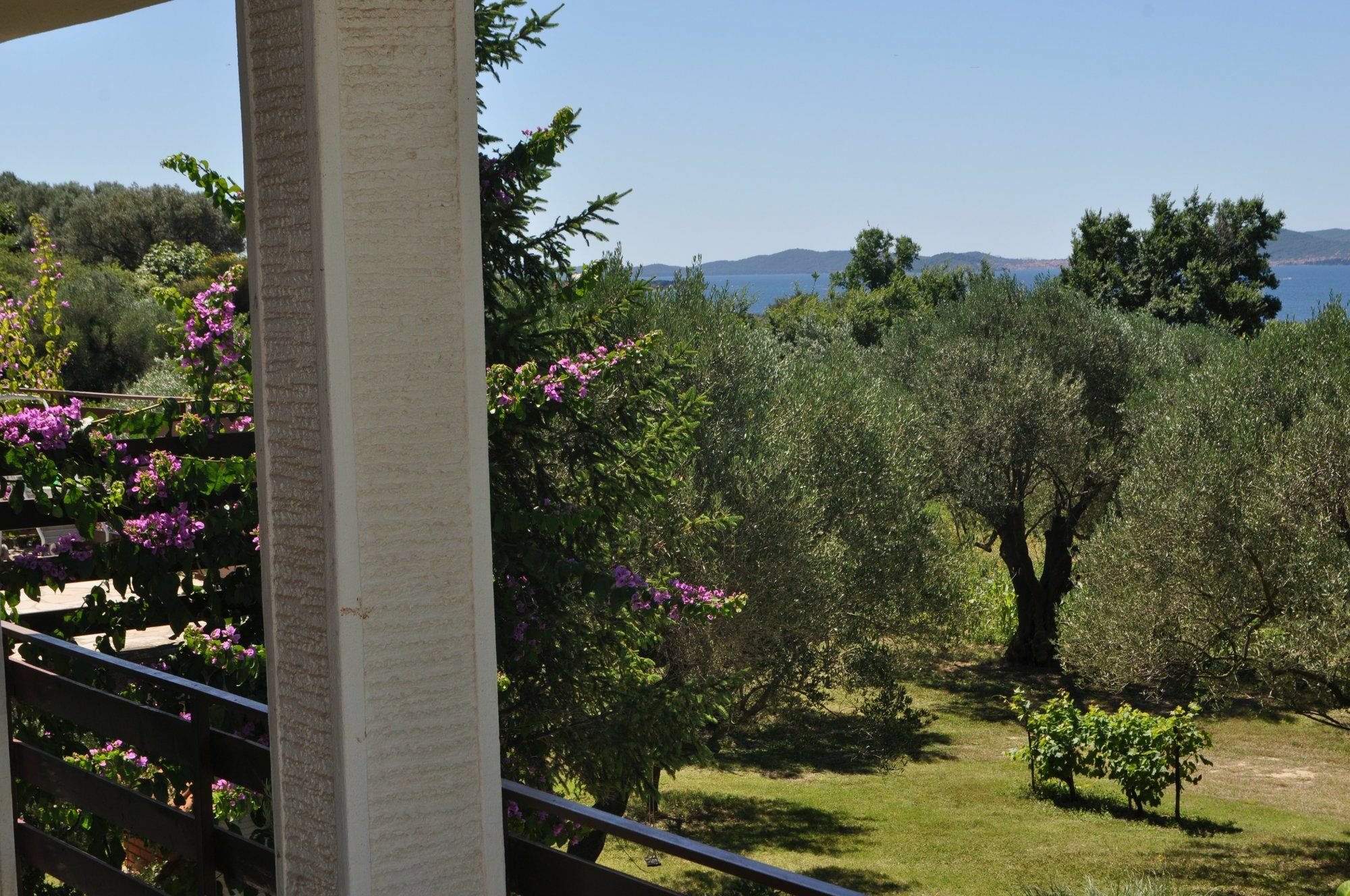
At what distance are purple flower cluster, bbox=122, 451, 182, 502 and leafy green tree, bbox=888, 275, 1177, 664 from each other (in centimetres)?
1308

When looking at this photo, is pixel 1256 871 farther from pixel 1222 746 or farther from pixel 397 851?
pixel 397 851

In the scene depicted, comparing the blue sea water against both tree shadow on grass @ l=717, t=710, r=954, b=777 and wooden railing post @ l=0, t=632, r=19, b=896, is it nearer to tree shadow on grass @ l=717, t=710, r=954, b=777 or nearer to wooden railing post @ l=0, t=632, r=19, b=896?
tree shadow on grass @ l=717, t=710, r=954, b=777

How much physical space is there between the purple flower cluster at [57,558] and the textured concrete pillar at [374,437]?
2.70m

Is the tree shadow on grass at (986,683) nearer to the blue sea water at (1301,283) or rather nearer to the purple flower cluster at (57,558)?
the purple flower cluster at (57,558)

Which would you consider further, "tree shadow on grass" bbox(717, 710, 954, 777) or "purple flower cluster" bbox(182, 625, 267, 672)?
"tree shadow on grass" bbox(717, 710, 954, 777)

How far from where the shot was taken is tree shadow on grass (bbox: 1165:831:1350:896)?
10.2m

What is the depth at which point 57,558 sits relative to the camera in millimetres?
3461

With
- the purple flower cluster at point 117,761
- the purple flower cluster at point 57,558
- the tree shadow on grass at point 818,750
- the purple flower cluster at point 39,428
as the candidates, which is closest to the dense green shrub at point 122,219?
the tree shadow on grass at point 818,750

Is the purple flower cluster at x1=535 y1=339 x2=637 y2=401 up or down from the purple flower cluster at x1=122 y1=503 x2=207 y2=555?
up

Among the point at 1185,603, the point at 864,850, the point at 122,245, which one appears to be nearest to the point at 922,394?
the point at 1185,603

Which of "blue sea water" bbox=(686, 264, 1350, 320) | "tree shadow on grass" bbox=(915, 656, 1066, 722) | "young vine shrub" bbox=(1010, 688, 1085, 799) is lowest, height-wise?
"tree shadow on grass" bbox=(915, 656, 1066, 722)

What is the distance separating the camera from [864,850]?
11195 millimetres

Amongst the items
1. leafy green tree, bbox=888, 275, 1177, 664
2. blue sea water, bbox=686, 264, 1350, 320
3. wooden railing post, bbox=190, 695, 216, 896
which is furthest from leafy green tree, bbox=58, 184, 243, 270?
blue sea water, bbox=686, 264, 1350, 320

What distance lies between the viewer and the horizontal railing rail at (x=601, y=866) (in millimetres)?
969
